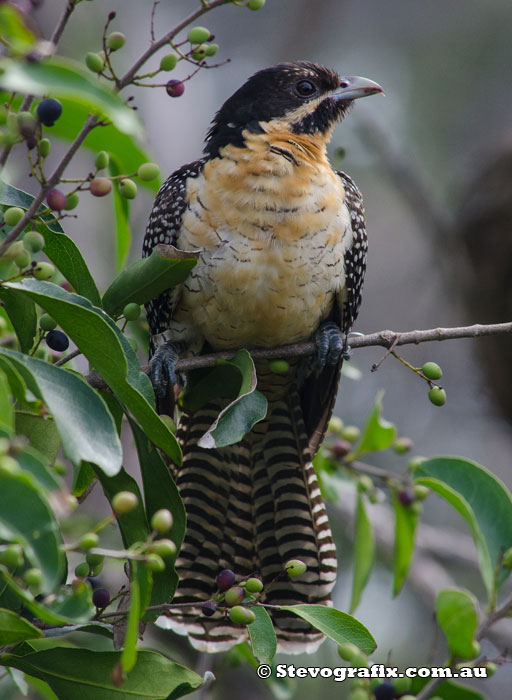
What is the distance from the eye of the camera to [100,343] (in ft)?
5.66

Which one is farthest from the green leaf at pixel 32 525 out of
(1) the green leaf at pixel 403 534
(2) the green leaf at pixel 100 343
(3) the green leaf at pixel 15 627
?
(1) the green leaf at pixel 403 534

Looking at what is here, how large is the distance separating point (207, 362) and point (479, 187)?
13.5 ft

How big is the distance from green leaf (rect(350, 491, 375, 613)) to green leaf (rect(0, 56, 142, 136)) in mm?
2045

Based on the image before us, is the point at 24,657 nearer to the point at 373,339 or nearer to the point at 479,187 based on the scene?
the point at 373,339

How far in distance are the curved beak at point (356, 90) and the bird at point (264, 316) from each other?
29mm

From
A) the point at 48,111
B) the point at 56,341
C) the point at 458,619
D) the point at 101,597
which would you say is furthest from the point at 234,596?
the point at 48,111

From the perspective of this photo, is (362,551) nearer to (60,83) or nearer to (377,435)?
(377,435)

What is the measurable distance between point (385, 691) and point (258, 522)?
1089 millimetres

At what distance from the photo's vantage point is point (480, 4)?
11453 mm

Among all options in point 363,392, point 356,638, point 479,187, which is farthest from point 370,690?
point 363,392

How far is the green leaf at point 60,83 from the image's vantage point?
3.82ft

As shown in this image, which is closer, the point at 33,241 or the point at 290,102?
the point at 33,241

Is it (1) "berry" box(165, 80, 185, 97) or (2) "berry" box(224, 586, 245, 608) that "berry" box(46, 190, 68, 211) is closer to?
(1) "berry" box(165, 80, 185, 97)

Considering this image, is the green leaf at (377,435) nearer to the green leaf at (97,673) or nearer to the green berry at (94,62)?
the green leaf at (97,673)
